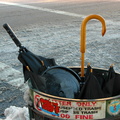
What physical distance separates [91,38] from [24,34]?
1.72m

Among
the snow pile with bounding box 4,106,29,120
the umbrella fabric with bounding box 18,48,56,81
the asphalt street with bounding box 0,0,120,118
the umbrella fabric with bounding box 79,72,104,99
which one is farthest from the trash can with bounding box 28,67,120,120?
the asphalt street with bounding box 0,0,120,118

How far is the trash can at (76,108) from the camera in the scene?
151cm

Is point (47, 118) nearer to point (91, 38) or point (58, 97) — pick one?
point (58, 97)

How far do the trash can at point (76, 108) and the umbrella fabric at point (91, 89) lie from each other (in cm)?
7

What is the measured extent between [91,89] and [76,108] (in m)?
0.15

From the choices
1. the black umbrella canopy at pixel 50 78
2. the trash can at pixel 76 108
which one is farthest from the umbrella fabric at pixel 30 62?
the trash can at pixel 76 108

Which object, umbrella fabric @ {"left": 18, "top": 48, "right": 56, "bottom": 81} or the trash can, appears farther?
umbrella fabric @ {"left": 18, "top": 48, "right": 56, "bottom": 81}

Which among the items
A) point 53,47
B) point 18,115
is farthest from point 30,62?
point 53,47

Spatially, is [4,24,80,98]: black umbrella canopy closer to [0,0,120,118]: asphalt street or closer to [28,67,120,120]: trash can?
[28,67,120,120]: trash can

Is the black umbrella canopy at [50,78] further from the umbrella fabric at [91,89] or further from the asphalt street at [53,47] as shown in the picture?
the asphalt street at [53,47]

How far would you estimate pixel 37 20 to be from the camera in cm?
833

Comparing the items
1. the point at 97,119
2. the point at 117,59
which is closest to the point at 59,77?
the point at 97,119

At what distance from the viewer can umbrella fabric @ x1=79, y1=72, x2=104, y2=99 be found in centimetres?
154

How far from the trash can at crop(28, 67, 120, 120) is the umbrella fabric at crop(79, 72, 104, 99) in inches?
2.7
